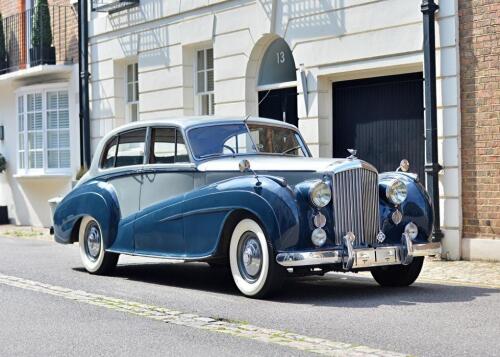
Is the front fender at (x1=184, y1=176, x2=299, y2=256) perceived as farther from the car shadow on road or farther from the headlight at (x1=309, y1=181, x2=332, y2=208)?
the car shadow on road

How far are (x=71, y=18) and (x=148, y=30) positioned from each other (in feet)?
10.7

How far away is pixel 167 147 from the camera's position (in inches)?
417

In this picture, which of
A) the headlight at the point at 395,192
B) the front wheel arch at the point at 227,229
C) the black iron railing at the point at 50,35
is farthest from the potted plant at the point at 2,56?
the headlight at the point at 395,192

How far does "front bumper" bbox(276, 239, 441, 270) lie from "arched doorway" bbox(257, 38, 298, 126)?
263 inches

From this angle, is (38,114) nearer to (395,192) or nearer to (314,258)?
(395,192)

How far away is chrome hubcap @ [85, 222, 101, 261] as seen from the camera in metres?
11.4

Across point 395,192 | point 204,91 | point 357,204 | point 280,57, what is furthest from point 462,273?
point 204,91

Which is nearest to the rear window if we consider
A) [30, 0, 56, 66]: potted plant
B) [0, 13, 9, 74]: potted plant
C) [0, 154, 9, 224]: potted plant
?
[30, 0, 56, 66]: potted plant

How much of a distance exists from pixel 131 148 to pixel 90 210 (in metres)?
0.92

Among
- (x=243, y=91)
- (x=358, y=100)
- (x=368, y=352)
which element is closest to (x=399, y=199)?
(x=368, y=352)

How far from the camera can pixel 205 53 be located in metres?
18.0

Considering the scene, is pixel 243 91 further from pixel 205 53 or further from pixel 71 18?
pixel 71 18

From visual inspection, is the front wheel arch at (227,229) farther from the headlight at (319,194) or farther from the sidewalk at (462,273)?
the sidewalk at (462,273)

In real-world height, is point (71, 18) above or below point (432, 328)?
above
